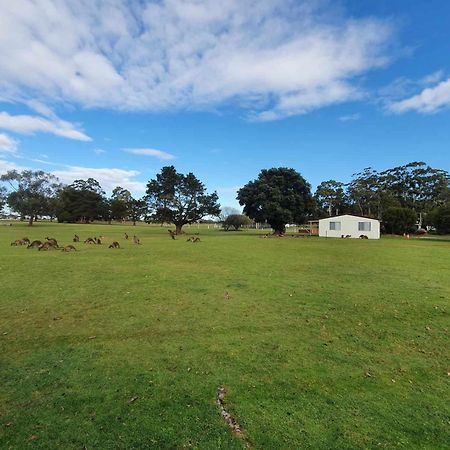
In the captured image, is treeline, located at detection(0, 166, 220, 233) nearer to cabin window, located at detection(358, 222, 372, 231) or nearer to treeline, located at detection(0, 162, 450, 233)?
treeline, located at detection(0, 162, 450, 233)

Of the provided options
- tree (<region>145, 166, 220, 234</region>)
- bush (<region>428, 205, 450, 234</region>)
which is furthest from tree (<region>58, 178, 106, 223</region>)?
bush (<region>428, 205, 450, 234</region>)

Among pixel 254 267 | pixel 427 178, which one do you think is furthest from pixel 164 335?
pixel 427 178

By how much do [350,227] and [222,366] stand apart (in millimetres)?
41381

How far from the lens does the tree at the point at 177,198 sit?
45625mm

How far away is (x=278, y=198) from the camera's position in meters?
43.2

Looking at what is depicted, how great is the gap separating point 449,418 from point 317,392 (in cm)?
127

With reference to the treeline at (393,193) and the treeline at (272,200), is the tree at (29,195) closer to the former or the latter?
the treeline at (272,200)

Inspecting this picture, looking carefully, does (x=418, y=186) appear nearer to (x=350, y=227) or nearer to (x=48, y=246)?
(x=350, y=227)

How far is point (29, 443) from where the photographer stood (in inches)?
110

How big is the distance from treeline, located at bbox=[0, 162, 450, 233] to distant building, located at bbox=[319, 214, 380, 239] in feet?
13.0

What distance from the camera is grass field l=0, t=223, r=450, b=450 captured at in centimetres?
299

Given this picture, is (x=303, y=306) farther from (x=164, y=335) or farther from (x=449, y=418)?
(x=449, y=418)

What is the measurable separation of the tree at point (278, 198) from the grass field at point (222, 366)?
34.8m

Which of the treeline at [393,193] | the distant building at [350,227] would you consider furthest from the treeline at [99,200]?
the treeline at [393,193]
